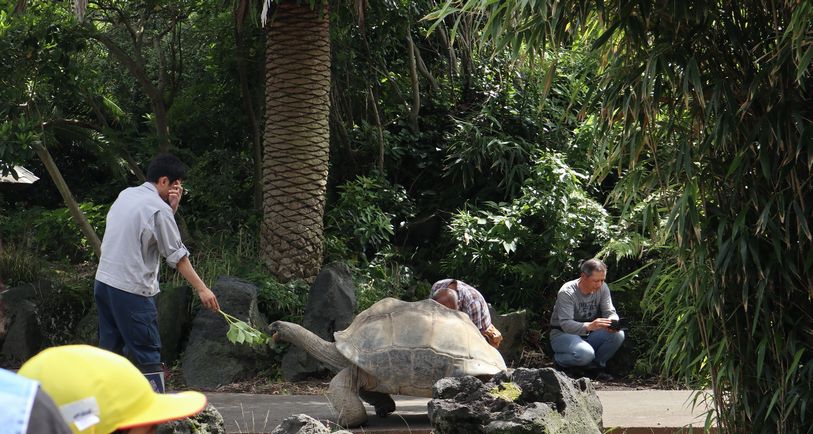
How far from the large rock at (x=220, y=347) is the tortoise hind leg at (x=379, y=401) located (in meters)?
2.39

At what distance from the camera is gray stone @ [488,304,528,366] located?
36.6ft

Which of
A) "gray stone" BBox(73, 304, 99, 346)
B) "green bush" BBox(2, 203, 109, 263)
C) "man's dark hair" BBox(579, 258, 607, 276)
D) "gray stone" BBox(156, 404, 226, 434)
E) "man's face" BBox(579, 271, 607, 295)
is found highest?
"green bush" BBox(2, 203, 109, 263)

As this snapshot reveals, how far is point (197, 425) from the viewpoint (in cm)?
580

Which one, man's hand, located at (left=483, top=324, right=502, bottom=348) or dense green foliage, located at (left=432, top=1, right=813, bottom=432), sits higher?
dense green foliage, located at (left=432, top=1, right=813, bottom=432)

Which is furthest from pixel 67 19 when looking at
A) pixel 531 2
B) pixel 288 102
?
pixel 531 2

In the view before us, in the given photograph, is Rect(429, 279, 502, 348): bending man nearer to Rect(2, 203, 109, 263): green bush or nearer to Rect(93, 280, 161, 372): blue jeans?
Rect(93, 280, 161, 372): blue jeans

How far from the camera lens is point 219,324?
34.0 feet

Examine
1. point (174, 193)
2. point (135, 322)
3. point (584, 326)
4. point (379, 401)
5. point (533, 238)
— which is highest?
point (174, 193)

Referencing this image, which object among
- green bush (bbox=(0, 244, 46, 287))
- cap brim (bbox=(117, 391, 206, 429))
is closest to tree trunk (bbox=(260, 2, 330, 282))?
green bush (bbox=(0, 244, 46, 287))

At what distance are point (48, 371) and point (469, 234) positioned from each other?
10.3 metres

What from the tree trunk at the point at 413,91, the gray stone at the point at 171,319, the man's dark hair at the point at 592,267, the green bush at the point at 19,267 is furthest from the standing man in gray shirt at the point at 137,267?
the tree trunk at the point at 413,91

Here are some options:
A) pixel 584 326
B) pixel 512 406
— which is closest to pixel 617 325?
pixel 584 326

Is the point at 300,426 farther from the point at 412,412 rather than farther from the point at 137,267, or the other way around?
the point at 412,412

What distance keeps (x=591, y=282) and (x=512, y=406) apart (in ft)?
15.4
